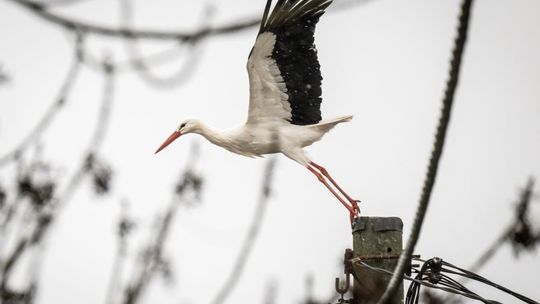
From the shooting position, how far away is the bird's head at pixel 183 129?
7790mm

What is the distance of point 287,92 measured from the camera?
686 centimetres

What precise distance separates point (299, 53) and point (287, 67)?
0.58 ft

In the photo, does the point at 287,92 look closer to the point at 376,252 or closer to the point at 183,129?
the point at 183,129

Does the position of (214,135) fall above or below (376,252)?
above

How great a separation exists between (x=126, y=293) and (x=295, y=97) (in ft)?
16.3

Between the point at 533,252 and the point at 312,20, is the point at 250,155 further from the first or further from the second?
the point at 533,252

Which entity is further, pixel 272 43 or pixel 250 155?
pixel 250 155

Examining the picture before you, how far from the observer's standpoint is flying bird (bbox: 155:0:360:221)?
21.1ft

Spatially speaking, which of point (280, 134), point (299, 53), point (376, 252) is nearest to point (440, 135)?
point (376, 252)

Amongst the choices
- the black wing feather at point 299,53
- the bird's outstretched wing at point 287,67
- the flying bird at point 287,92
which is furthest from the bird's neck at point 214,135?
the black wing feather at point 299,53

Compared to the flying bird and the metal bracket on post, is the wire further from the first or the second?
the flying bird

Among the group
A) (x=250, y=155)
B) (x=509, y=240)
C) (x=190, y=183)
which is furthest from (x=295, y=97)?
(x=509, y=240)

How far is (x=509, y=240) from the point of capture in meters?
2.05

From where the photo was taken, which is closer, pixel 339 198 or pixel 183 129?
pixel 339 198
